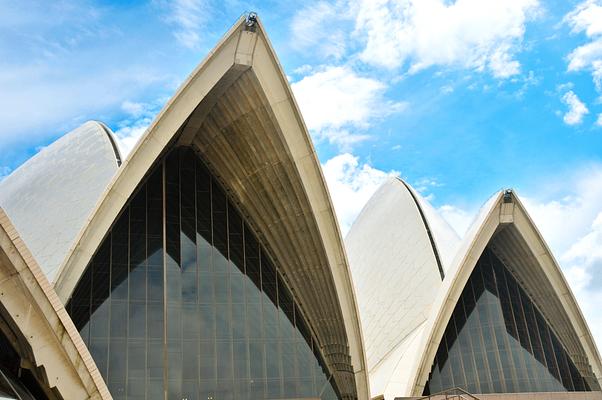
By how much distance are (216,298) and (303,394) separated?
13.2 ft

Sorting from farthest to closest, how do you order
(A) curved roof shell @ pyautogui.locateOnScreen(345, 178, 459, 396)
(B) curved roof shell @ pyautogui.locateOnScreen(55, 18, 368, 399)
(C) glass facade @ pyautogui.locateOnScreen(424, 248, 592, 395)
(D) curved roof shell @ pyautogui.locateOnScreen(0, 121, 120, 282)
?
1. (A) curved roof shell @ pyautogui.locateOnScreen(345, 178, 459, 396)
2. (C) glass facade @ pyautogui.locateOnScreen(424, 248, 592, 395)
3. (D) curved roof shell @ pyautogui.locateOnScreen(0, 121, 120, 282)
4. (B) curved roof shell @ pyautogui.locateOnScreen(55, 18, 368, 399)

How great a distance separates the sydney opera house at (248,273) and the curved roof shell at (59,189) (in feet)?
0.25

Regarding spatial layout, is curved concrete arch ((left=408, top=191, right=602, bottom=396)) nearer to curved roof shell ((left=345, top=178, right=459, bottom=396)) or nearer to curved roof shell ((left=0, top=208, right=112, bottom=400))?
curved roof shell ((left=345, top=178, right=459, bottom=396))

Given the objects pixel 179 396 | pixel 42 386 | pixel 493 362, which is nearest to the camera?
pixel 42 386

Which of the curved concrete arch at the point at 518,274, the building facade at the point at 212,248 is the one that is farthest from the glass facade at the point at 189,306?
the curved concrete arch at the point at 518,274

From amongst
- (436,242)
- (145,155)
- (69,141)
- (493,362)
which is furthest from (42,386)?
(436,242)

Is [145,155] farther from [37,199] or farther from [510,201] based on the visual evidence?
[510,201]

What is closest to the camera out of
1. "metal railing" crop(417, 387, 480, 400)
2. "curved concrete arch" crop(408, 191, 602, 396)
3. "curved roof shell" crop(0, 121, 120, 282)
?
"metal railing" crop(417, 387, 480, 400)

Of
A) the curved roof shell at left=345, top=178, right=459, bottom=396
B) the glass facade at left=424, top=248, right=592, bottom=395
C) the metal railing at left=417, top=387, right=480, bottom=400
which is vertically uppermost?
the curved roof shell at left=345, top=178, right=459, bottom=396

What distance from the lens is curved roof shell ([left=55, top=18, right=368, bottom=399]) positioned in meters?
21.0

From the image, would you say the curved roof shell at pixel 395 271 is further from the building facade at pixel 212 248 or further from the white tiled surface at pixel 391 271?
the building facade at pixel 212 248

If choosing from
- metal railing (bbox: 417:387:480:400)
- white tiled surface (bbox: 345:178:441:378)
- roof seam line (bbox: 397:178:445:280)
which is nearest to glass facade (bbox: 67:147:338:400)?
metal railing (bbox: 417:387:480:400)

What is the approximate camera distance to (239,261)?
23.5 metres

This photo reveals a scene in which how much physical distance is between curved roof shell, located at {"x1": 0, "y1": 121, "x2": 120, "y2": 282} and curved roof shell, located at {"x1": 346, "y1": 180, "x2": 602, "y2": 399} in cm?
1211
